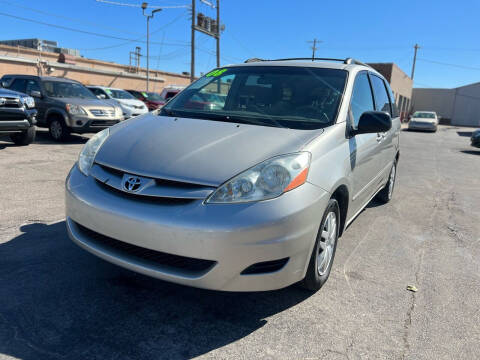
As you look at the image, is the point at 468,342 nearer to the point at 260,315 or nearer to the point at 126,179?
the point at 260,315

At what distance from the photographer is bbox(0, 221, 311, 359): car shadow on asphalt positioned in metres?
2.21

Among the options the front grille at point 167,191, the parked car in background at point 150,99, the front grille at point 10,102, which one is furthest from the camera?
the parked car in background at point 150,99

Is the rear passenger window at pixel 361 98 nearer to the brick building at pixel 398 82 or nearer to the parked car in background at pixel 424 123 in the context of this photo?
the parked car in background at pixel 424 123

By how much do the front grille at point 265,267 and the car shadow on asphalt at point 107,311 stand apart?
0.41 m

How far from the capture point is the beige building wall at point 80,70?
27.9m

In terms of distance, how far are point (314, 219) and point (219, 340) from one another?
93 centimetres

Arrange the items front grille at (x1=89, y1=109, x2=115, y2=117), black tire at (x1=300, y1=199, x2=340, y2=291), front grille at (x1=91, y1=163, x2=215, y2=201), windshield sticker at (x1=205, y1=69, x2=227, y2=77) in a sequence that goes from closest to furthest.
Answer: front grille at (x1=91, y1=163, x2=215, y2=201) < black tire at (x1=300, y1=199, x2=340, y2=291) < windshield sticker at (x1=205, y1=69, x2=227, y2=77) < front grille at (x1=89, y1=109, x2=115, y2=117)

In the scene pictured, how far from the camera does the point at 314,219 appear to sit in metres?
2.49

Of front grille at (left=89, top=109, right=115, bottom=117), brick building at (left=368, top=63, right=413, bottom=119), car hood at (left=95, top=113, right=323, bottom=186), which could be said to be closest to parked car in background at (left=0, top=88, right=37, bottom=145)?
front grille at (left=89, top=109, right=115, bottom=117)

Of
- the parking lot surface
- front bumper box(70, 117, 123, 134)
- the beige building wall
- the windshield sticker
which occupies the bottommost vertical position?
the parking lot surface

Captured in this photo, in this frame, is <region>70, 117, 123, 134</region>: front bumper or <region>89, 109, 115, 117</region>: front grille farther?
<region>89, 109, 115, 117</region>: front grille

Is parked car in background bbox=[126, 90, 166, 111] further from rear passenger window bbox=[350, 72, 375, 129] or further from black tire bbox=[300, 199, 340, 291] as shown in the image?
black tire bbox=[300, 199, 340, 291]

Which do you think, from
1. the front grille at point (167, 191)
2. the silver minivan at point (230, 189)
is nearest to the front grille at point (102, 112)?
the silver minivan at point (230, 189)

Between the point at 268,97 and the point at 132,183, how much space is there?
1.65 meters
